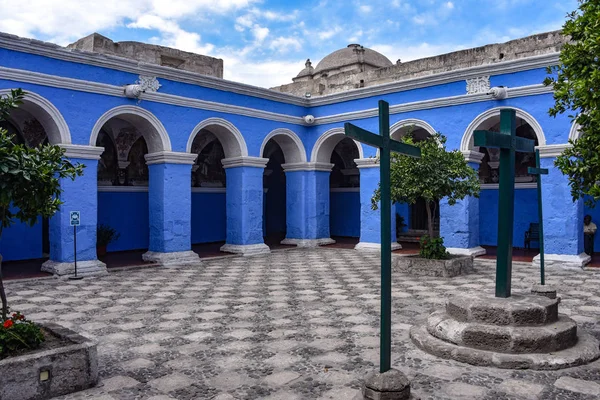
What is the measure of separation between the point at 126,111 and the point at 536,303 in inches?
361

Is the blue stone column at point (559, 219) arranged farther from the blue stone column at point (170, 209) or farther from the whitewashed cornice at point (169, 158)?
the whitewashed cornice at point (169, 158)

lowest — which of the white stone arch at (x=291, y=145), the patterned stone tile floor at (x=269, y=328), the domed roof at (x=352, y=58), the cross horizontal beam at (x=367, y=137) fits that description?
the patterned stone tile floor at (x=269, y=328)

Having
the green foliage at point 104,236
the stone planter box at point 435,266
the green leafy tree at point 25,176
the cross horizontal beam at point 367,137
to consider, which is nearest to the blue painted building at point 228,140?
the green foliage at point 104,236

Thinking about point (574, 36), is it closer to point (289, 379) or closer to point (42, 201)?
point (289, 379)

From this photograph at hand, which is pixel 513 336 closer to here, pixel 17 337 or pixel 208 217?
pixel 17 337

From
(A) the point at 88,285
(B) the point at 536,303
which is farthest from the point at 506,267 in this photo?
(A) the point at 88,285

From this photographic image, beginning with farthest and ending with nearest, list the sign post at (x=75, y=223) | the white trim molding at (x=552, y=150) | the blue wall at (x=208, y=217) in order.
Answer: the blue wall at (x=208, y=217)
the white trim molding at (x=552, y=150)
the sign post at (x=75, y=223)

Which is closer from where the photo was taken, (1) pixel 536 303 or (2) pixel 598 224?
(1) pixel 536 303

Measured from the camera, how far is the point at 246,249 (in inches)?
504

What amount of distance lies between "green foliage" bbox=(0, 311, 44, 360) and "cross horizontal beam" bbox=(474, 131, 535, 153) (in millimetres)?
3974

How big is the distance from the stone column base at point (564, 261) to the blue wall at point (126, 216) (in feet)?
35.5

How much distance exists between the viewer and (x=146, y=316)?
629 cm

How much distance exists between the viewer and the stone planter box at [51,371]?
3.49m

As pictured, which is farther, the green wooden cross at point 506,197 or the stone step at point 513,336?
the green wooden cross at point 506,197
